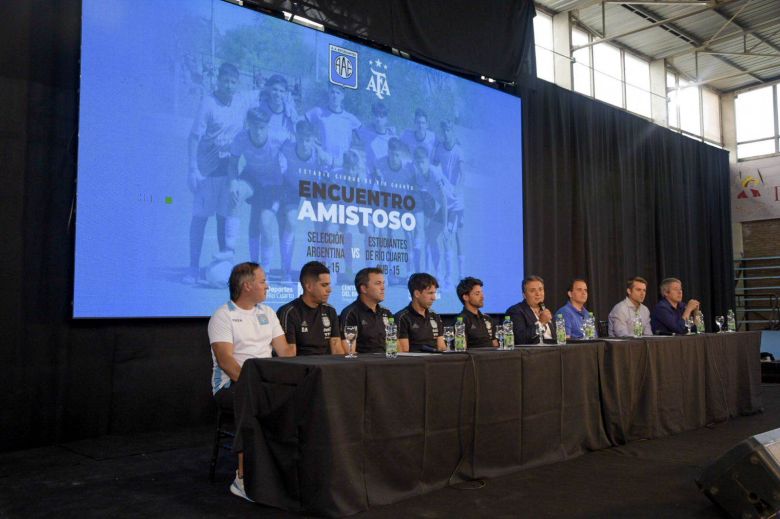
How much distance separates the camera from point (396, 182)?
5805mm

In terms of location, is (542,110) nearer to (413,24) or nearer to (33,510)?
(413,24)

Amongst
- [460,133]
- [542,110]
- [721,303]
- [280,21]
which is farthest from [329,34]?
[721,303]

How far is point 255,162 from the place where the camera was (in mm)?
4918

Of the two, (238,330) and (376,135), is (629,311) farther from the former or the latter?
(238,330)

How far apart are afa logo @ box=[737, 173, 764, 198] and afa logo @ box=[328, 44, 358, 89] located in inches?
370

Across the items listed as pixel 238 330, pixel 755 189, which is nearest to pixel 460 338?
pixel 238 330

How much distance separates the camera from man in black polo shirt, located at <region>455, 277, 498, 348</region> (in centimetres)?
425

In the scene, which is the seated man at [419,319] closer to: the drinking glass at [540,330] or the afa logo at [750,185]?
the drinking glass at [540,330]

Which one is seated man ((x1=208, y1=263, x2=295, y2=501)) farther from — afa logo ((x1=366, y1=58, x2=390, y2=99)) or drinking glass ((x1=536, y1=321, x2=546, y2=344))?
afa logo ((x1=366, y1=58, x2=390, y2=99))

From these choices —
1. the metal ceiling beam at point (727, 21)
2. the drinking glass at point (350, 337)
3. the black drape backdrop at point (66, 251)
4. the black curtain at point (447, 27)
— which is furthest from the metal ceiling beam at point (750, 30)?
the drinking glass at point (350, 337)

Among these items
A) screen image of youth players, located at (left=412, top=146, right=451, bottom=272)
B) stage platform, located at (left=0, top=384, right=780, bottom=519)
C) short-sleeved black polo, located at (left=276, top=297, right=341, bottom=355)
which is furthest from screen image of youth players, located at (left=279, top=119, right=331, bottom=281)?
stage platform, located at (left=0, top=384, right=780, bottom=519)

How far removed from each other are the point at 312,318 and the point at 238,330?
70 cm

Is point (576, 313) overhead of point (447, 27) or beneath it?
beneath

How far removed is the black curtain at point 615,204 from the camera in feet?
25.1
